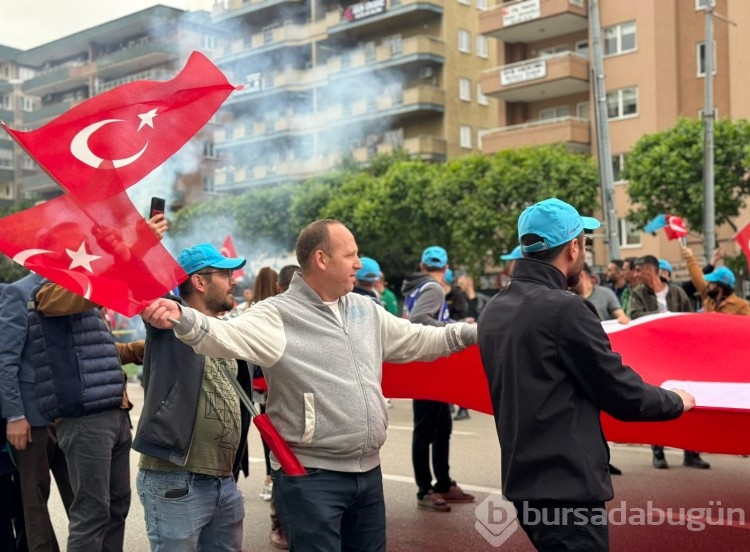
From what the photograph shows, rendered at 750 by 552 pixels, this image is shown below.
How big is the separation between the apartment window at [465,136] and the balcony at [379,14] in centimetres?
594

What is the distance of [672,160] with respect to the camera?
95.6 feet

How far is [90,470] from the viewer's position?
16.1 feet

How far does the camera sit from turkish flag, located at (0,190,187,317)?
349cm

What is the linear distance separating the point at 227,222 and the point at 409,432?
3645 centimetres

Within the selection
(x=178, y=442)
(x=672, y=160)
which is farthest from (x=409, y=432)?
(x=672, y=160)

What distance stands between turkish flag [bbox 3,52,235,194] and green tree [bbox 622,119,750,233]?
88.3ft

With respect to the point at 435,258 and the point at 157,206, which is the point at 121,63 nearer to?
the point at 435,258

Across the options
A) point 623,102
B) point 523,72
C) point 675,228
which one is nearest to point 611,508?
point 675,228

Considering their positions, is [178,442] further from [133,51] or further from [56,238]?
[133,51]

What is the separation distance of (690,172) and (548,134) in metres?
9.98

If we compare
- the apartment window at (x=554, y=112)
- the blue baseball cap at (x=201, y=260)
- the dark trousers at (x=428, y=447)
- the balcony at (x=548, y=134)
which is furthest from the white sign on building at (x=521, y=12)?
the blue baseball cap at (x=201, y=260)

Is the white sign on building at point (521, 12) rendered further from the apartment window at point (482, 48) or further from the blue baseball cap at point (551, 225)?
the blue baseball cap at point (551, 225)

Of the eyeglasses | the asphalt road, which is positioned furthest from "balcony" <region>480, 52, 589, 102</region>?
the eyeglasses

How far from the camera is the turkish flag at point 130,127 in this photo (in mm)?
3609
